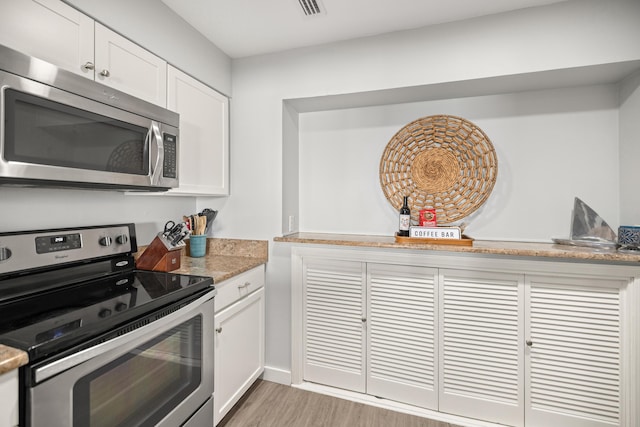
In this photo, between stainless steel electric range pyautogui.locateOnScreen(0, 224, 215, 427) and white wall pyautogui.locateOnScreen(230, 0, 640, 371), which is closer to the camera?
stainless steel electric range pyautogui.locateOnScreen(0, 224, 215, 427)

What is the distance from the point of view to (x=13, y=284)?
46.4 inches

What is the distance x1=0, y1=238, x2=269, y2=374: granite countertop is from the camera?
68.8 inches

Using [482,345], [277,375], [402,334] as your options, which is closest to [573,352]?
[482,345]

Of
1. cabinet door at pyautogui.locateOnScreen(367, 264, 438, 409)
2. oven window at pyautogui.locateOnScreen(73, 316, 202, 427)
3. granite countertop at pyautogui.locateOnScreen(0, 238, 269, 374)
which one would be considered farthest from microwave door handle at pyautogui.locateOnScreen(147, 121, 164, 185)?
cabinet door at pyautogui.locateOnScreen(367, 264, 438, 409)

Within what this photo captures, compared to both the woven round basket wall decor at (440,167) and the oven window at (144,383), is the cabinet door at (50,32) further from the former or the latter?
the woven round basket wall decor at (440,167)

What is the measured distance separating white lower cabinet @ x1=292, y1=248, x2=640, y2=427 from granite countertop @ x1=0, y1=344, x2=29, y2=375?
1471mm

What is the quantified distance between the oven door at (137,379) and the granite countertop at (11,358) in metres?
0.05

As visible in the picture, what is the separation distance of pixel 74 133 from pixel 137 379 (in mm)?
946

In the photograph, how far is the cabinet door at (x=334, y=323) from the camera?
6.67 feet

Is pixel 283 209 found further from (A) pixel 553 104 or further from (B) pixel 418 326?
(A) pixel 553 104

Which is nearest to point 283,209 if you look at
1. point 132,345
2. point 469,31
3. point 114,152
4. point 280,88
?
point 280,88

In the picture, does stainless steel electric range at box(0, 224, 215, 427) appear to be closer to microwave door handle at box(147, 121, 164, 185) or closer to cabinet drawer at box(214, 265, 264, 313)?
cabinet drawer at box(214, 265, 264, 313)

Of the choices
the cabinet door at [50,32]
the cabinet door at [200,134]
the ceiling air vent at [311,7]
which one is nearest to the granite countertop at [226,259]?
the cabinet door at [200,134]

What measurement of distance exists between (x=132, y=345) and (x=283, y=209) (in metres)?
1.27
